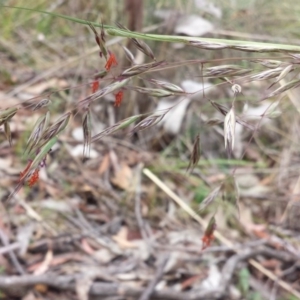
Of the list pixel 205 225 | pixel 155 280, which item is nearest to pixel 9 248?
pixel 155 280

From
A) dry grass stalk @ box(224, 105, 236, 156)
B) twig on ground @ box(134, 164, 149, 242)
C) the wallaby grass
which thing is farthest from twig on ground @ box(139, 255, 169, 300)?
dry grass stalk @ box(224, 105, 236, 156)

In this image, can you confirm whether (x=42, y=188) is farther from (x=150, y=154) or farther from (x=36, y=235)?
(x=150, y=154)

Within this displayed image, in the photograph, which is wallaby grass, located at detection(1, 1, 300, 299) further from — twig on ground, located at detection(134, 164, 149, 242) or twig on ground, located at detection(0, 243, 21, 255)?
twig on ground, located at detection(0, 243, 21, 255)

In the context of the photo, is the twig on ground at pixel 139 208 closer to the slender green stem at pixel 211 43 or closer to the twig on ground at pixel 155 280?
the twig on ground at pixel 155 280

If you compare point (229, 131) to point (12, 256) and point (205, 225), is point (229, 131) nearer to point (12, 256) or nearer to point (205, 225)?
point (12, 256)

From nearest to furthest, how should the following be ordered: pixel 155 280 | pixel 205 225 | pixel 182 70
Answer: pixel 155 280
pixel 205 225
pixel 182 70

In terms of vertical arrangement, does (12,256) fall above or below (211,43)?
below

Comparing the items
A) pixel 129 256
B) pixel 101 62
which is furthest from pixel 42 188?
pixel 101 62

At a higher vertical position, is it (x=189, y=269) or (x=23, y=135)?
(x=23, y=135)

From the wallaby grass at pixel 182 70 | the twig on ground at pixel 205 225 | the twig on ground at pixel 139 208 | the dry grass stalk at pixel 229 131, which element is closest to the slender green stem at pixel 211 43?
the dry grass stalk at pixel 229 131

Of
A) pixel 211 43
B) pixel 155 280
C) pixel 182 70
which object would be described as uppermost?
pixel 211 43

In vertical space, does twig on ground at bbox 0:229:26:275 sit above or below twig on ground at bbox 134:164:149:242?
below
